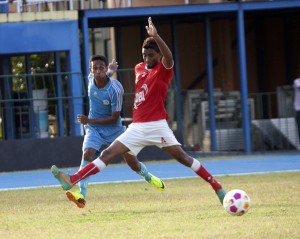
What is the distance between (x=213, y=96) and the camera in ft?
86.6

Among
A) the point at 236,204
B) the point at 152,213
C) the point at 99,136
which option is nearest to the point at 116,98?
the point at 99,136

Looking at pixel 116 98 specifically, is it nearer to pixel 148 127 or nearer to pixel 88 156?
pixel 88 156

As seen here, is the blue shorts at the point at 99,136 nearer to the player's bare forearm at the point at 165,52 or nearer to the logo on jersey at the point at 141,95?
the logo on jersey at the point at 141,95

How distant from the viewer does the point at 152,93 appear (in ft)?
39.7

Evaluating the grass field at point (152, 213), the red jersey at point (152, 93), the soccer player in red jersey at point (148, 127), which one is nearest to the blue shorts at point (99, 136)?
the grass field at point (152, 213)

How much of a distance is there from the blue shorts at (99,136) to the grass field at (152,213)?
30.0 inches

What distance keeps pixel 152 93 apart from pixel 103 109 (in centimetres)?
160

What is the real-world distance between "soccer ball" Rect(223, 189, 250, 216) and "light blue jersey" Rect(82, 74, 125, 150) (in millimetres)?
2740

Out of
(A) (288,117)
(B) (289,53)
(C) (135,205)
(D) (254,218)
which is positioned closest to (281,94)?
(A) (288,117)

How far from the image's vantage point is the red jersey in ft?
39.6

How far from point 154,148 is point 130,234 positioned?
13752mm

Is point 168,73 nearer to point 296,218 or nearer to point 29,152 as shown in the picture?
point 296,218

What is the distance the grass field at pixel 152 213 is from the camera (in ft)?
33.0

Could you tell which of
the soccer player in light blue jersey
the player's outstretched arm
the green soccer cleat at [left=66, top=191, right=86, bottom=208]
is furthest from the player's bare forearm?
the green soccer cleat at [left=66, top=191, right=86, bottom=208]
